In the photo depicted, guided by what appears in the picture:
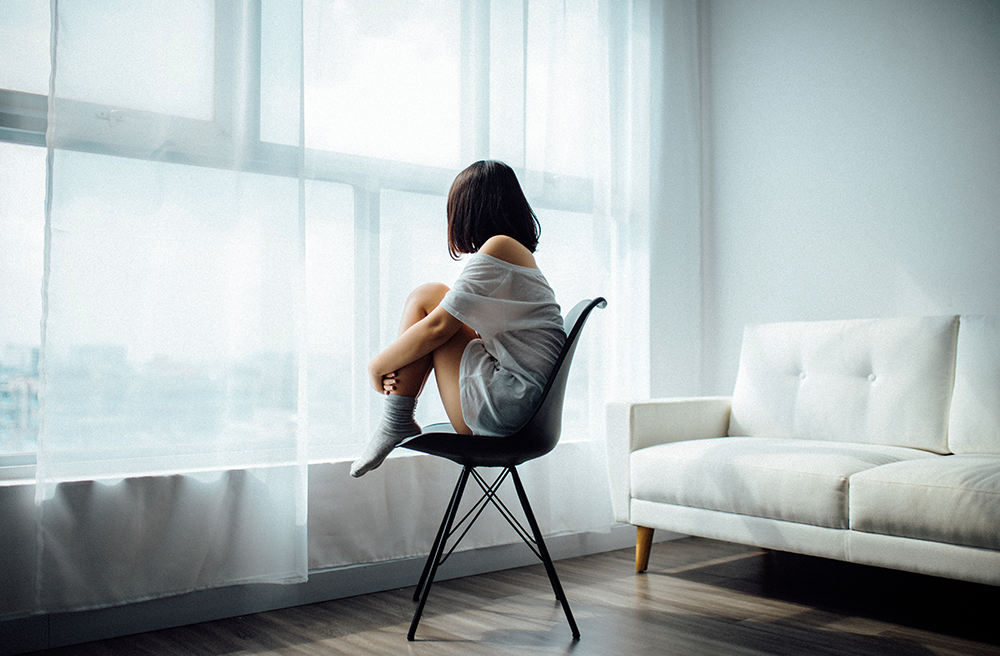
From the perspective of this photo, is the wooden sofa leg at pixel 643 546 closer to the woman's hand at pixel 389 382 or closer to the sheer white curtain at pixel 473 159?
the sheer white curtain at pixel 473 159

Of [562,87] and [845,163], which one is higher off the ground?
[562,87]

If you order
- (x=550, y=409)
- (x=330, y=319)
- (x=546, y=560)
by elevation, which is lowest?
(x=546, y=560)

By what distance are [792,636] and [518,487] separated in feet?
2.49

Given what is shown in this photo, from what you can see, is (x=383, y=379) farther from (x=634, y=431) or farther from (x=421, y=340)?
(x=634, y=431)

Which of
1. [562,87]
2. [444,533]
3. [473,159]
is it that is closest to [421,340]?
[444,533]

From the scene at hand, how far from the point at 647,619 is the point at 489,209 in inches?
45.3

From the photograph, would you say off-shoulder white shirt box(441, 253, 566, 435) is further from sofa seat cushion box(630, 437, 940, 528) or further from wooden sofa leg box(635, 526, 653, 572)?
wooden sofa leg box(635, 526, 653, 572)

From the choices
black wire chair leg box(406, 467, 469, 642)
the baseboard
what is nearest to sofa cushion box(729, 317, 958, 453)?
the baseboard

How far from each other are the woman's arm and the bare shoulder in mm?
189

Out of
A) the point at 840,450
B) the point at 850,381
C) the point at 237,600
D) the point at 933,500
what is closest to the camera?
the point at 933,500

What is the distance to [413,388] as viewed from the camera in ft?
6.30

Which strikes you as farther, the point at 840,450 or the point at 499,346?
the point at 840,450

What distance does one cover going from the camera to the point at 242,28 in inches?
86.0

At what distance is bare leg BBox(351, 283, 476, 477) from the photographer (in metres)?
1.87
